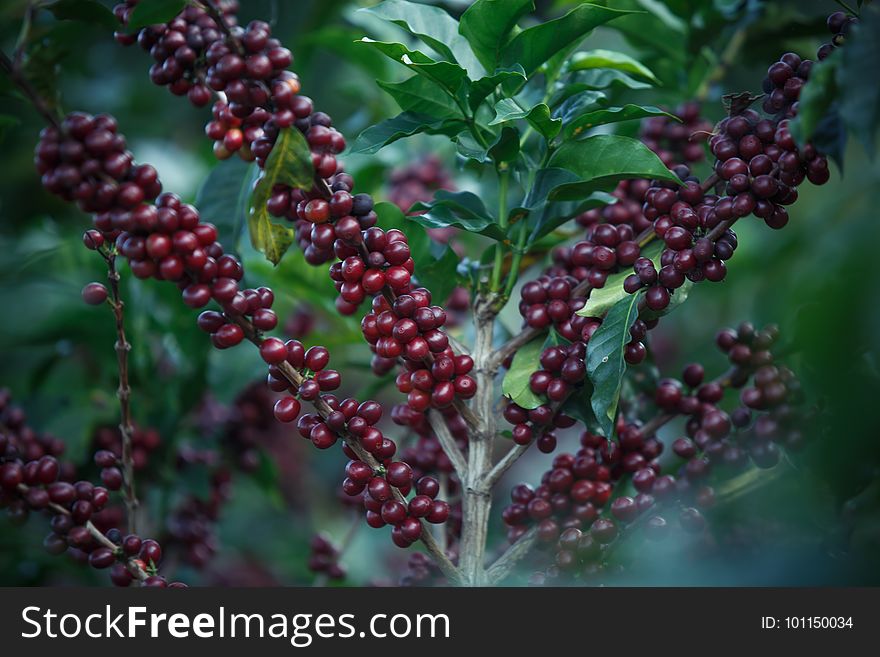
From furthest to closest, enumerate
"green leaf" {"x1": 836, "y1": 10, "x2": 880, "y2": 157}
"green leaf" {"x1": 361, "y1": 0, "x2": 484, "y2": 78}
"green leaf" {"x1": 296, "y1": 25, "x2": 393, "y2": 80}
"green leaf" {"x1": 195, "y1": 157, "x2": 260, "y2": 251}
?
"green leaf" {"x1": 296, "y1": 25, "x2": 393, "y2": 80} → "green leaf" {"x1": 195, "y1": 157, "x2": 260, "y2": 251} → "green leaf" {"x1": 361, "y1": 0, "x2": 484, "y2": 78} → "green leaf" {"x1": 836, "y1": 10, "x2": 880, "y2": 157}

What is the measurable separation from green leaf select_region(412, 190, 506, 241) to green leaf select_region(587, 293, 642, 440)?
154 millimetres

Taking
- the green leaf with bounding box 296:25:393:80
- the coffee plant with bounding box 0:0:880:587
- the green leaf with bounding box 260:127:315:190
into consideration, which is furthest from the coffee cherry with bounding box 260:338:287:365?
the green leaf with bounding box 296:25:393:80

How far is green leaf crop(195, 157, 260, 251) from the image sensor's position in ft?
3.20

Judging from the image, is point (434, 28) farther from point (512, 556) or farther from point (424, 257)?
point (512, 556)

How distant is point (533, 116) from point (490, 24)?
0.33 ft

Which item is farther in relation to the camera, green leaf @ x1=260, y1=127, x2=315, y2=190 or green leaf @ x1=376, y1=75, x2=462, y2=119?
green leaf @ x1=376, y1=75, x2=462, y2=119

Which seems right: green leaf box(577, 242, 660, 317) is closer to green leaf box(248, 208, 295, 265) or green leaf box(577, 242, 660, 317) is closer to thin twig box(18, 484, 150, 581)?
green leaf box(248, 208, 295, 265)

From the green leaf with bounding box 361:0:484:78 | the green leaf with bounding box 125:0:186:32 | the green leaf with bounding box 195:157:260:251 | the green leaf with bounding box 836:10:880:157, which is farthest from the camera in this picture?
the green leaf with bounding box 195:157:260:251

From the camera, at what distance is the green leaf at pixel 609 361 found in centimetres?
68

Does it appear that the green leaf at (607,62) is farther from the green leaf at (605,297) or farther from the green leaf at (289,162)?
the green leaf at (289,162)

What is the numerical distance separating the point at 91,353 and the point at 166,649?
88cm

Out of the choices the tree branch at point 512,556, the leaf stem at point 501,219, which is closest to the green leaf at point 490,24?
the leaf stem at point 501,219

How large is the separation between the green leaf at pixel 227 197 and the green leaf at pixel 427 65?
296 millimetres

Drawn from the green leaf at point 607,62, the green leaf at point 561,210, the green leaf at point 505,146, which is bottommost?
the green leaf at point 561,210
